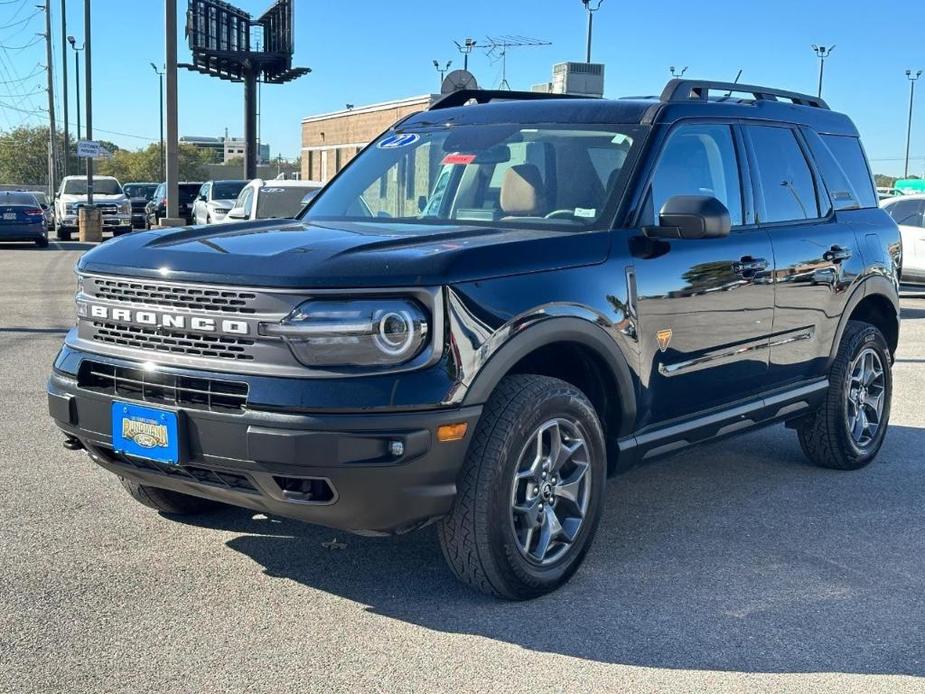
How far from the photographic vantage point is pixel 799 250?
221 inches

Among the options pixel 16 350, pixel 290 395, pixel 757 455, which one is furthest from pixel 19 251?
pixel 290 395

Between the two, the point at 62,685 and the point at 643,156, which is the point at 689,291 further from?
the point at 62,685

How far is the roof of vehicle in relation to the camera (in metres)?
5.05

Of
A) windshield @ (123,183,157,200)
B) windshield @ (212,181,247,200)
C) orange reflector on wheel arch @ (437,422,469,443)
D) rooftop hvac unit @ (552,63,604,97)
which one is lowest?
orange reflector on wheel arch @ (437,422,469,443)

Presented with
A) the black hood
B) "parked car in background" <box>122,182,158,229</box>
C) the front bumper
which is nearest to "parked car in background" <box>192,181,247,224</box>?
"parked car in background" <box>122,182,158,229</box>

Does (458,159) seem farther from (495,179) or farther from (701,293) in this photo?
(701,293)

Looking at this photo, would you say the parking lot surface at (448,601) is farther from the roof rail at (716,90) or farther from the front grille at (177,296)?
the roof rail at (716,90)

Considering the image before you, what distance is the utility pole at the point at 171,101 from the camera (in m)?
→ 16.9

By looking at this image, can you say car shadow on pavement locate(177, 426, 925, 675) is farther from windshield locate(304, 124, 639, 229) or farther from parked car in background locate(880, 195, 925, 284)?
parked car in background locate(880, 195, 925, 284)

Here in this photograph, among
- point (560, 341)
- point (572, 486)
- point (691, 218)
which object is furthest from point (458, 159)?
point (572, 486)

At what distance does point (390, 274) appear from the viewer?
145 inches

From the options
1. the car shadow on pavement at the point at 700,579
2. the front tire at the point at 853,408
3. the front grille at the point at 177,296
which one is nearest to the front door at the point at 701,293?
the car shadow on pavement at the point at 700,579

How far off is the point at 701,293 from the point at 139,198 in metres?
39.0

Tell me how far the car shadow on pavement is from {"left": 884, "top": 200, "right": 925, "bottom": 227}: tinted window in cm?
1181
